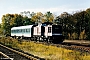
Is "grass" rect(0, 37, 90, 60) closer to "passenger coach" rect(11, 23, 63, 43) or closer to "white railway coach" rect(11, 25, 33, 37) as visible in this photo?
"passenger coach" rect(11, 23, 63, 43)

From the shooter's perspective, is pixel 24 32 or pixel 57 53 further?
pixel 24 32

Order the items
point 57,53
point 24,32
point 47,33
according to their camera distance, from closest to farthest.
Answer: point 57,53
point 47,33
point 24,32

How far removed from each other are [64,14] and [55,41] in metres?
33.7

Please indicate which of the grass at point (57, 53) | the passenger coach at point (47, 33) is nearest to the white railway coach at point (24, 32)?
the passenger coach at point (47, 33)

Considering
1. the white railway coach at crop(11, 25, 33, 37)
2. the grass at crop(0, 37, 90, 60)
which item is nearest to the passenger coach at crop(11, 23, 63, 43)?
the white railway coach at crop(11, 25, 33, 37)

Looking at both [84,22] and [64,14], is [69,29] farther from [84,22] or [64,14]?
[64,14]

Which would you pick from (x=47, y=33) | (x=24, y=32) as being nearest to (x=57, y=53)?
(x=47, y=33)

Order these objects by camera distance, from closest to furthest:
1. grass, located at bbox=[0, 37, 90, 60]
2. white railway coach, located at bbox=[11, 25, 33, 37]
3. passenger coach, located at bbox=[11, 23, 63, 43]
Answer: grass, located at bbox=[0, 37, 90, 60], passenger coach, located at bbox=[11, 23, 63, 43], white railway coach, located at bbox=[11, 25, 33, 37]

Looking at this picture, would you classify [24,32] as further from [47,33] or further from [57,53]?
[57,53]

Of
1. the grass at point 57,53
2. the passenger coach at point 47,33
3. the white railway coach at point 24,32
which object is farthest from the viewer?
the white railway coach at point 24,32

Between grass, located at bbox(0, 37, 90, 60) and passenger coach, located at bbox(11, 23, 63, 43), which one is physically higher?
passenger coach, located at bbox(11, 23, 63, 43)

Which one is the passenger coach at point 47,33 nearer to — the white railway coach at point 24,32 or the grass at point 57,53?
the white railway coach at point 24,32

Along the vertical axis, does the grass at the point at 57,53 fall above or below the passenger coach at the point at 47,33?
below

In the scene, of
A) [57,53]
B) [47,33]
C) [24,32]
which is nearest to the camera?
[57,53]
